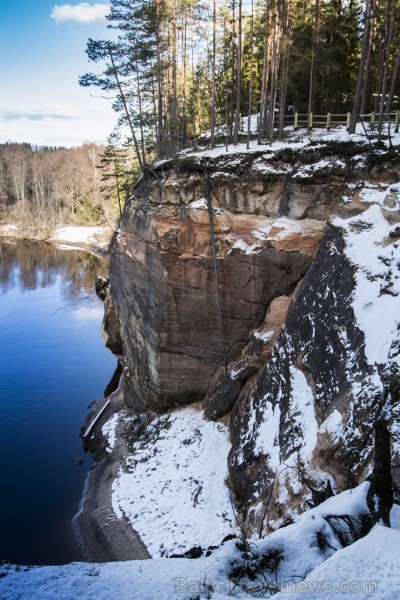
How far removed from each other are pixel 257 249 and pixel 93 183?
208ft

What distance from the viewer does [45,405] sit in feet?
73.7

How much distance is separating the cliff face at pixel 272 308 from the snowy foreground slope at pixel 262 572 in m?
1.63

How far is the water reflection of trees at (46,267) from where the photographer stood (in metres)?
46.2

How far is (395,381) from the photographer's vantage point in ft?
25.3

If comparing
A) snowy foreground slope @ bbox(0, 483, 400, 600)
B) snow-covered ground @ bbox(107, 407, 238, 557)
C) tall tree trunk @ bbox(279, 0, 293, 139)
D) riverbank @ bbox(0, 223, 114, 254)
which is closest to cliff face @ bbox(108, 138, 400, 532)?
snow-covered ground @ bbox(107, 407, 238, 557)

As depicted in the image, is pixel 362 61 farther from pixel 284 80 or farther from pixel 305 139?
pixel 284 80

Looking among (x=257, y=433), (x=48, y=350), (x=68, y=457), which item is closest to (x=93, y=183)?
(x=48, y=350)

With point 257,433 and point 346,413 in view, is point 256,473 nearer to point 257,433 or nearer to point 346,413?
point 257,433

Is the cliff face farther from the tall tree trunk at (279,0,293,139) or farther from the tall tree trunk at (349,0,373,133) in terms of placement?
the tall tree trunk at (279,0,293,139)

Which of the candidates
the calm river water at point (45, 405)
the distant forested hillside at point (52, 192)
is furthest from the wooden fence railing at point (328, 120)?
the distant forested hillside at point (52, 192)

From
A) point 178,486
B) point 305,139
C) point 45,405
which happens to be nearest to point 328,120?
point 305,139

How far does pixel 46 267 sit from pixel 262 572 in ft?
178

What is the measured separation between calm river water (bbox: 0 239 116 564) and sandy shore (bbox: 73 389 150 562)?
1.37 ft

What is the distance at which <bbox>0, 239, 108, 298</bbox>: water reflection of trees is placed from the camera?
46.2 meters
